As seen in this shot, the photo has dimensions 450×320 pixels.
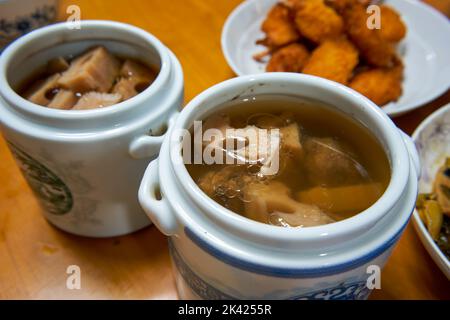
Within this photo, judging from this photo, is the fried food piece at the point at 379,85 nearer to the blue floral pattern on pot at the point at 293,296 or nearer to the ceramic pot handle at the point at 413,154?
the ceramic pot handle at the point at 413,154

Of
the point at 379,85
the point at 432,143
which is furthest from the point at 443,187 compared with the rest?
the point at 379,85

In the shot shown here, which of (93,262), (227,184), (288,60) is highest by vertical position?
(227,184)

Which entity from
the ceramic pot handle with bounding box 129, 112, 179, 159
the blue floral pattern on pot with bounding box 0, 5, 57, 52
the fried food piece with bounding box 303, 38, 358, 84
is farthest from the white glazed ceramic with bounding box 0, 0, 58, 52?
the fried food piece with bounding box 303, 38, 358, 84

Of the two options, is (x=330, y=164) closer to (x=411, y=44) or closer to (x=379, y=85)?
(x=379, y=85)

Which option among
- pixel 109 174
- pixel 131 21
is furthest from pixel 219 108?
pixel 131 21

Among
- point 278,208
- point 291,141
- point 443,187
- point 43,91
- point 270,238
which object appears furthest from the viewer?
point 443,187

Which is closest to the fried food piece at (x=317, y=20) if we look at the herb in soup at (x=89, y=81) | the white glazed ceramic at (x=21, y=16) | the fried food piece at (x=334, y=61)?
the fried food piece at (x=334, y=61)
